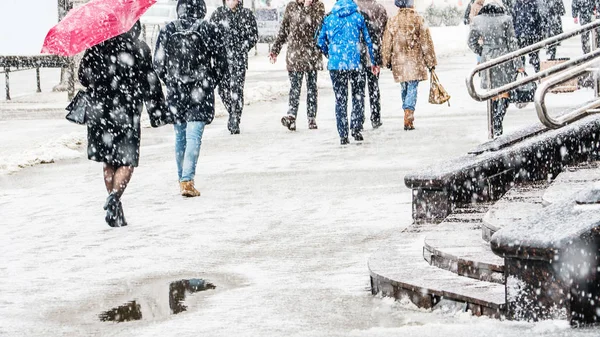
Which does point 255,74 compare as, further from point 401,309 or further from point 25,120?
point 401,309

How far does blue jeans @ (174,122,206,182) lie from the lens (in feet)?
37.9

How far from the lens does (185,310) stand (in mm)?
7109

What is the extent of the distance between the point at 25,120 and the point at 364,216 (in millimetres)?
11382

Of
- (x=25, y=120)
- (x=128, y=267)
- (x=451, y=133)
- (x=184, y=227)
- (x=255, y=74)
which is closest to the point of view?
(x=128, y=267)

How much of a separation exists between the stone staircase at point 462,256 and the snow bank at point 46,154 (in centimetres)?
686

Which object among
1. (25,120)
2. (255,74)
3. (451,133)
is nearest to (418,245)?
(451,133)

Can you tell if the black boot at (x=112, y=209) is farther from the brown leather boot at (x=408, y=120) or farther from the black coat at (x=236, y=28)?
the black coat at (x=236, y=28)

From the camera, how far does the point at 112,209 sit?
33.1ft

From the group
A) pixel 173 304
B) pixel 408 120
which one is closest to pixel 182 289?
pixel 173 304

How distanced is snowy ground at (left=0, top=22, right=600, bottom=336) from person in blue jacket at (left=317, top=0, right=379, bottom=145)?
389 mm

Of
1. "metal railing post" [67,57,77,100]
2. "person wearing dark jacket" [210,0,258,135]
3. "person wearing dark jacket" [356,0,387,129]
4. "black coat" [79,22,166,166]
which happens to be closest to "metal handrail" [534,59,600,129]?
"black coat" [79,22,166,166]

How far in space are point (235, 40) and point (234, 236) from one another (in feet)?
26.6

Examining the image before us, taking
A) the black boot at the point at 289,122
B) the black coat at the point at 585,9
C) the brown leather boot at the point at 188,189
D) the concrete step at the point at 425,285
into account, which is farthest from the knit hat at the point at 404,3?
the concrete step at the point at 425,285

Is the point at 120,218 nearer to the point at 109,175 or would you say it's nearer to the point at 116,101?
the point at 109,175
